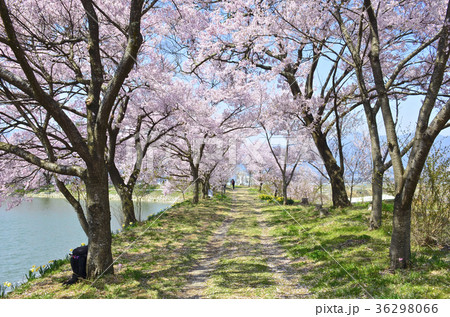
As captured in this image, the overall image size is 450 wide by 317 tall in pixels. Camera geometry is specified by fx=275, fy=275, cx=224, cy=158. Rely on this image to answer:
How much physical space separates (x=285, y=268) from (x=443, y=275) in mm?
2993

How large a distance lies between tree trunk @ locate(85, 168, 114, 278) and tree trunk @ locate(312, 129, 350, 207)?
9.52m

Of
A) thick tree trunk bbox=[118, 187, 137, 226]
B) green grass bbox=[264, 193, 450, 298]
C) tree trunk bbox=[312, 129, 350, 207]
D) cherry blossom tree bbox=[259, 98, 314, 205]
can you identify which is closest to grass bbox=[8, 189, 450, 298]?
green grass bbox=[264, 193, 450, 298]

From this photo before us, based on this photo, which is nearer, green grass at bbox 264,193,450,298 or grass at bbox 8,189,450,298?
green grass at bbox 264,193,450,298

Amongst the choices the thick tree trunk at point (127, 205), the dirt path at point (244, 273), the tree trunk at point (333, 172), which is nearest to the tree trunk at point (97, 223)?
the dirt path at point (244, 273)

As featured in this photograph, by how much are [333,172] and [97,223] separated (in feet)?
32.2

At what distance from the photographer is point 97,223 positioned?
553 centimetres

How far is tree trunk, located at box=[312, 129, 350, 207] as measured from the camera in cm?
1202

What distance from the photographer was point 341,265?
573 cm

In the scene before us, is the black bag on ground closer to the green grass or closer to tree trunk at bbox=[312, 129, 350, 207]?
the green grass

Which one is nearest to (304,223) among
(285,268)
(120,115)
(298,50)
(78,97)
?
(285,268)

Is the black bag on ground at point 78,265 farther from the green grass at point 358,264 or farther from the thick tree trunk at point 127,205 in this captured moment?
the thick tree trunk at point 127,205

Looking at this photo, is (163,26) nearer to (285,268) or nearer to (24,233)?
(285,268)

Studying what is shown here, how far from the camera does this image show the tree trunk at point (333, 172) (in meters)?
12.0

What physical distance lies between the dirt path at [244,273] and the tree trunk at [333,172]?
4.36 metres
